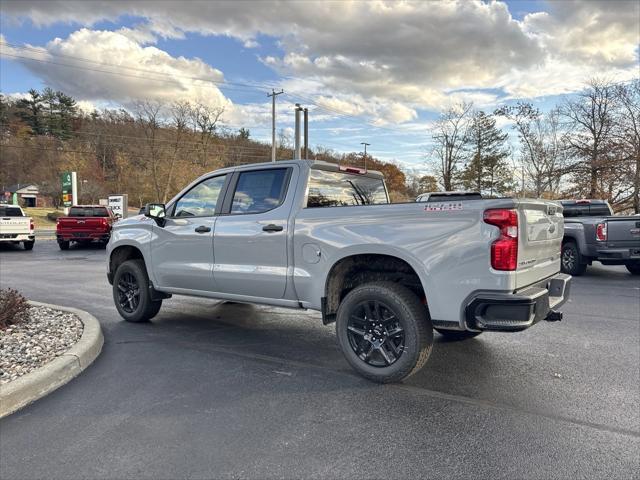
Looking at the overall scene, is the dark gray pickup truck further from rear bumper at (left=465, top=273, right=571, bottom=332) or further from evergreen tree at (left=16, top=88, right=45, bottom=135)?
evergreen tree at (left=16, top=88, right=45, bottom=135)

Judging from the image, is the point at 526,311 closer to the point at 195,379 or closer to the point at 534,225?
the point at 534,225

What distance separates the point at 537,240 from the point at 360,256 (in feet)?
4.86

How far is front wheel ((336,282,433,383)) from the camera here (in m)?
3.73

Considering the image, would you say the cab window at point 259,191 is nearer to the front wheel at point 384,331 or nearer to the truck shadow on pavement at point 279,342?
the front wheel at point 384,331

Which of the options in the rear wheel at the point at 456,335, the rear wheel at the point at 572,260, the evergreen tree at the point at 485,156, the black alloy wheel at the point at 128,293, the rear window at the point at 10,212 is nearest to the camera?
the rear wheel at the point at 456,335

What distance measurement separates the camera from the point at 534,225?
3.65 metres

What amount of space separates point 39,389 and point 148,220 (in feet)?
8.64

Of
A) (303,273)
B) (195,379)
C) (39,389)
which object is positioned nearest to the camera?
(39,389)

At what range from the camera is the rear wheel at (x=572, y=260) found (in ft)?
34.0

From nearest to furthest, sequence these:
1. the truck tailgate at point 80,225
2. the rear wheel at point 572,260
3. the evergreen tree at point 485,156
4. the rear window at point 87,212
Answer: the rear wheel at point 572,260 < the truck tailgate at point 80,225 < the rear window at point 87,212 < the evergreen tree at point 485,156

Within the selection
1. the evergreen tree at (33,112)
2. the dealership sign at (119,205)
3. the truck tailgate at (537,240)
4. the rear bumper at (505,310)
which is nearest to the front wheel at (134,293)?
the rear bumper at (505,310)

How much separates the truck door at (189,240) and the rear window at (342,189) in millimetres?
1172

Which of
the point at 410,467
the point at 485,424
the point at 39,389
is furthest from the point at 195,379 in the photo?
the point at 485,424

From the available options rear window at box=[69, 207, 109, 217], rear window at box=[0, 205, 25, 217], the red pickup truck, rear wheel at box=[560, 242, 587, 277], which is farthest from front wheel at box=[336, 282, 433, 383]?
rear window at box=[0, 205, 25, 217]
